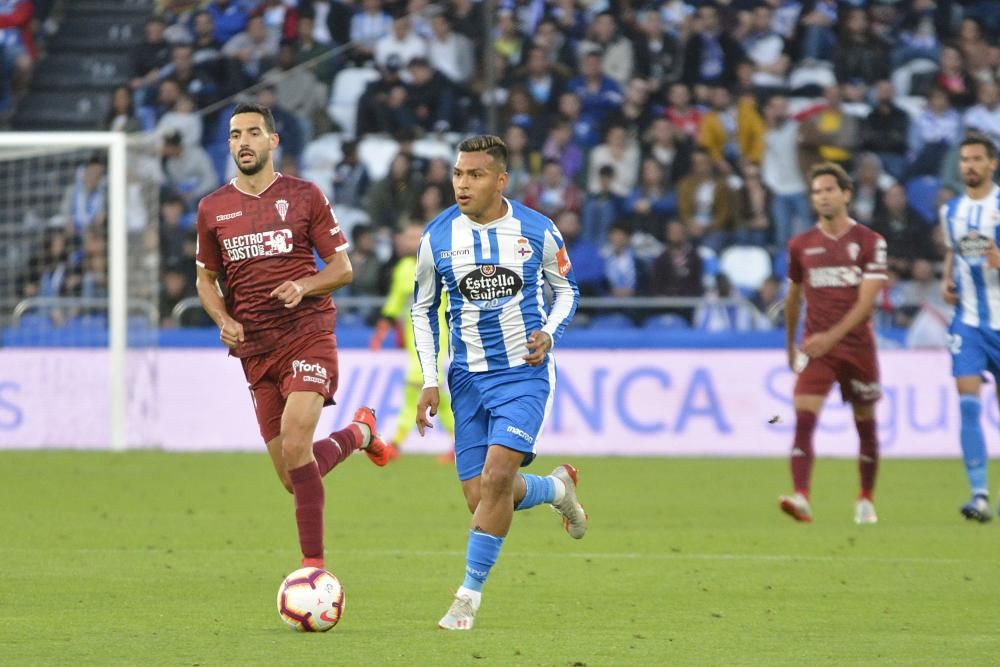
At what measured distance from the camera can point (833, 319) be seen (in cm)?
1185

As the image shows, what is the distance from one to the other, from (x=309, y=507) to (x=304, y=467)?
20cm

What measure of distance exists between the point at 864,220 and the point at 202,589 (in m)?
12.6

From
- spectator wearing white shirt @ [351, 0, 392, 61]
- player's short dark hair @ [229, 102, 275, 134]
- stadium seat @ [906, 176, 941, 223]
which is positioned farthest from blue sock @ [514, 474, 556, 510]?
spectator wearing white shirt @ [351, 0, 392, 61]

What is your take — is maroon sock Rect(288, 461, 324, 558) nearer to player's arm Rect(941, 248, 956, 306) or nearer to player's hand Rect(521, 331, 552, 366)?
player's hand Rect(521, 331, 552, 366)

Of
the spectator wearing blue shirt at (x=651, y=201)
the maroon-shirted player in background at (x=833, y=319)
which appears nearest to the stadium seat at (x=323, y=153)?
the spectator wearing blue shirt at (x=651, y=201)

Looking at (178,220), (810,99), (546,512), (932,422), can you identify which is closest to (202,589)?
(546,512)

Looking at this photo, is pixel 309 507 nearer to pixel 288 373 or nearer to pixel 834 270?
pixel 288 373

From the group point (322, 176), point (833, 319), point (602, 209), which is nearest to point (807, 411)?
point (833, 319)

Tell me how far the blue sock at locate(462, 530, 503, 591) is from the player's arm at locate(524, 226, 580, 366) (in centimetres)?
74

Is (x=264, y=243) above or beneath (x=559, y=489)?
above

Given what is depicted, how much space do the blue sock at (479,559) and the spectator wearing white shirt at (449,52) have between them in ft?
47.4

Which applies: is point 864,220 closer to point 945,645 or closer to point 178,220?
point 178,220

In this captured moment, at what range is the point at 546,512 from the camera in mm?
12797

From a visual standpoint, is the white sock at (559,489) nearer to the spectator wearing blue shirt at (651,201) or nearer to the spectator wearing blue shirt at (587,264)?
the spectator wearing blue shirt at (587,264)
